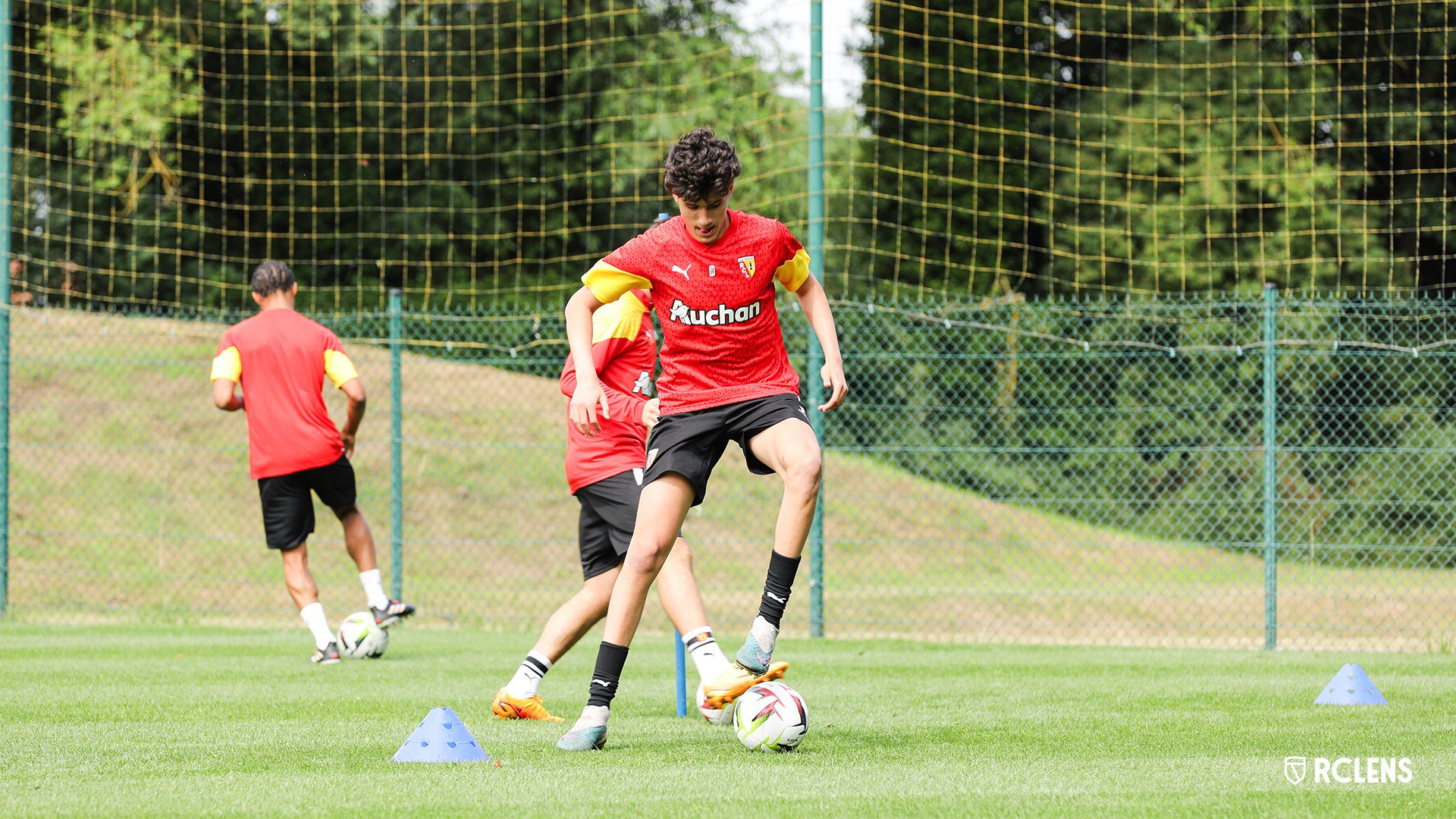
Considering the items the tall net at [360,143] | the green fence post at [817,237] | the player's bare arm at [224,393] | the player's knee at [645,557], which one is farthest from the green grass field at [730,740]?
the tall net at [360,143]

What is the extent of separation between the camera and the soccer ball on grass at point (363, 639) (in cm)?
762

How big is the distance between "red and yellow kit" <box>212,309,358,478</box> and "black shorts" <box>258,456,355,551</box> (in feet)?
0.18

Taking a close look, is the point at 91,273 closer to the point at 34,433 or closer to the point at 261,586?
the point at 34,433

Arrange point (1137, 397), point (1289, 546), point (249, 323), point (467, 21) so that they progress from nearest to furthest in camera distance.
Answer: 1. point (249, 323)
2. point (1289, 546)
3. point (1137, 397)
4. point (467, 21)

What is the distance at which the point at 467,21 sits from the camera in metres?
26.3

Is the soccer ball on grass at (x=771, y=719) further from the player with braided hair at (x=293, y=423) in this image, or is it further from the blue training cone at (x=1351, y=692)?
the player with braided hair at (x=293, y=423)

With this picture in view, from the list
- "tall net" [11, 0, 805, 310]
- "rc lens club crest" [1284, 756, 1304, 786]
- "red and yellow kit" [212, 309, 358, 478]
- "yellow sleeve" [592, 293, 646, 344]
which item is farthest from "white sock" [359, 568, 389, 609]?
"tall net" [11, 0, 805, 310]

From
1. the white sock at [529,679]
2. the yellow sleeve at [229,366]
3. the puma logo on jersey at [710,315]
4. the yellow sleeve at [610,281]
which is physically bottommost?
the white sock at [529,679]

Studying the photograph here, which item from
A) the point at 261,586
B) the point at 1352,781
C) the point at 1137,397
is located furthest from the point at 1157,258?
the point at 1352,781

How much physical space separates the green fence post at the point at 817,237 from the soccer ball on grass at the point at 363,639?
3.06 m

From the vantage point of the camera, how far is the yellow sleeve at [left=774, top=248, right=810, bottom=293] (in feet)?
15.6

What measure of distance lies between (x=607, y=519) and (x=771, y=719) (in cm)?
124

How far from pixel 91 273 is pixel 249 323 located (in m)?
15.9

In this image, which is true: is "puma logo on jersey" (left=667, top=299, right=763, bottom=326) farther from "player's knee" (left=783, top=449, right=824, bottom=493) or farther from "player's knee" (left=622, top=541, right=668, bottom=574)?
"player's knee" (left=622, top=541, right=668, bottom=574)
